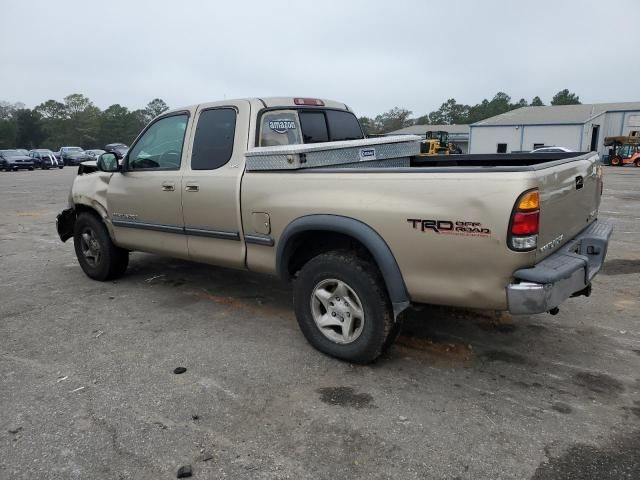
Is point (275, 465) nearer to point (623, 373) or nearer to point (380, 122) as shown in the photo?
point (623, 373)

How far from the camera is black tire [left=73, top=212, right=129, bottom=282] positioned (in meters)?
5.57

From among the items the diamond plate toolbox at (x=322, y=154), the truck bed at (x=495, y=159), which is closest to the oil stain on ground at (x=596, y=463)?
the truck bed at (x=495, y=159)

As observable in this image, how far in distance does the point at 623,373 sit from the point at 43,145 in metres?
96.9

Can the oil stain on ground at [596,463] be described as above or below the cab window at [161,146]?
below

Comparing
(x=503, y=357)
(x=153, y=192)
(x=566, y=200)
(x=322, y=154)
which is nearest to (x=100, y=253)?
(x=153, y=192)

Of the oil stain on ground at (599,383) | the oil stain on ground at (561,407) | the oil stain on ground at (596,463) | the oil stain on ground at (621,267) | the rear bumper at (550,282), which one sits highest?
the rear bumper at (550,282)

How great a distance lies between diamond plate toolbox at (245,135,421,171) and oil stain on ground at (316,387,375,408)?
1602mm

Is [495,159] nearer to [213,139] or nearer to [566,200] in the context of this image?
[566,200]

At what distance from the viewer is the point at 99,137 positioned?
89562 mm

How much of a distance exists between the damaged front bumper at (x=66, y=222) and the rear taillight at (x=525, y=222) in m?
5.23

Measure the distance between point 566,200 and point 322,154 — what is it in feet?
5.72

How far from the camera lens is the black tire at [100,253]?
5574 millimetres

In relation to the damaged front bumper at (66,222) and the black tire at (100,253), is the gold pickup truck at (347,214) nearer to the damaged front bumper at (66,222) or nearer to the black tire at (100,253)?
the black tire at (100,253)

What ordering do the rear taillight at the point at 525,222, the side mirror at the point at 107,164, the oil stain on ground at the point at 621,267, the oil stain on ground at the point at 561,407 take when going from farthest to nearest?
the oil stain on ground at the point at 621,267
the side mirror at the point at 107,164
the oil stain on ground at the point at 561,407
the rear taillight at the point at 525,222
